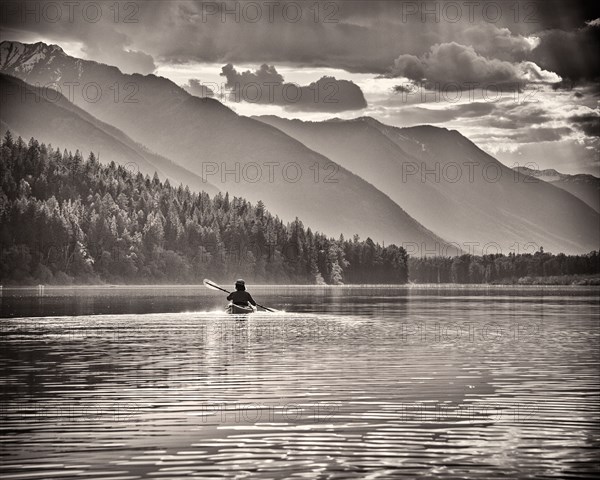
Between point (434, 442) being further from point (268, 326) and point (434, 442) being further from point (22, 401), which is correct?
point (268, 326)

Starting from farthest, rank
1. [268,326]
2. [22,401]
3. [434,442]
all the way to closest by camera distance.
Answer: [268,326], [22,401], [434,442]

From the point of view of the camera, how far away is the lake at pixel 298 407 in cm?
2536

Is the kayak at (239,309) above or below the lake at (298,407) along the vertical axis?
above

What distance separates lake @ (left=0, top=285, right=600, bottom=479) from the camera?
25.4 metres

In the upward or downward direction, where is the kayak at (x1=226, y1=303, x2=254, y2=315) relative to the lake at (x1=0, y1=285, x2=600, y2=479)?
upward

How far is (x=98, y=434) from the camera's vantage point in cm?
2905

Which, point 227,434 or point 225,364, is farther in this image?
point 225,364

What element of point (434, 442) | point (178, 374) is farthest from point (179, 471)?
point (178, 374)

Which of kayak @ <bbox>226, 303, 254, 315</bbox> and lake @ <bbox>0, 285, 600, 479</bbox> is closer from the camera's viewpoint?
lake @ <bbox>0, 285, 600, 479</bbox>

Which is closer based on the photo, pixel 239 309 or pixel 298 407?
pixel 298 407

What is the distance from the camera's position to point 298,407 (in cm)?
3419

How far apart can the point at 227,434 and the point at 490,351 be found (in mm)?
31665

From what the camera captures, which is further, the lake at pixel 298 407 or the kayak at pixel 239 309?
the kayak at pixel 239 309

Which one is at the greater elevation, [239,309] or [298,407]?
[239,309]
